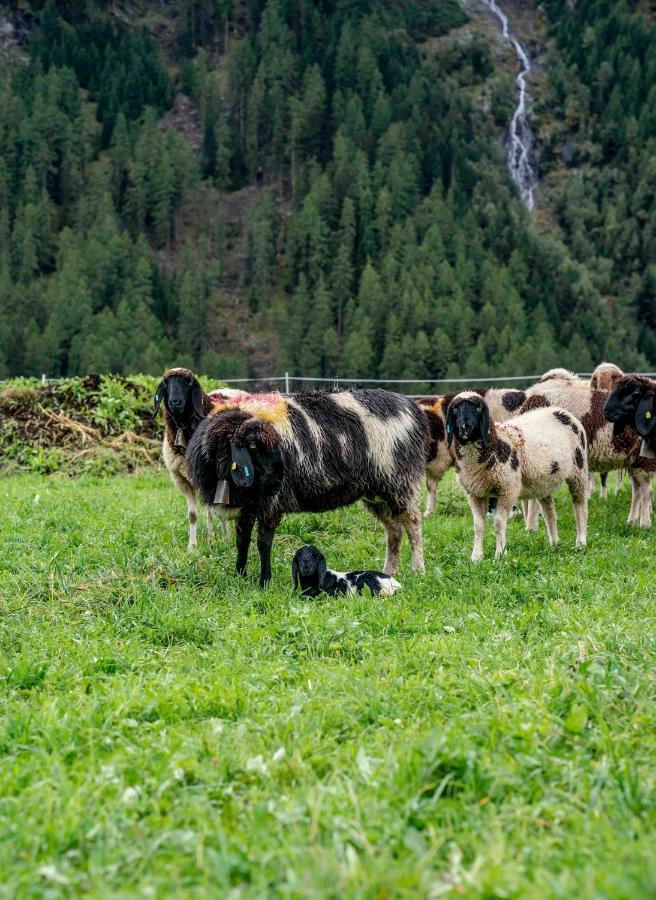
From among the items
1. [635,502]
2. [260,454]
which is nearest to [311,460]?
[260,454]

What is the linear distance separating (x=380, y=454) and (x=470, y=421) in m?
1.01

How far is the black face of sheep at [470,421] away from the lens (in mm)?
8008

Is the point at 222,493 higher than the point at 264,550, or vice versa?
the point at 222,493

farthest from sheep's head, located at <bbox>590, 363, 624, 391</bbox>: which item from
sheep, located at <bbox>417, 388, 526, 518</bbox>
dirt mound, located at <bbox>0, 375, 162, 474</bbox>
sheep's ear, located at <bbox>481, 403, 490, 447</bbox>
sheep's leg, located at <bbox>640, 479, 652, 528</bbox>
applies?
dirt mound, located at <bbox>0, 375, 162, 474</bbox>

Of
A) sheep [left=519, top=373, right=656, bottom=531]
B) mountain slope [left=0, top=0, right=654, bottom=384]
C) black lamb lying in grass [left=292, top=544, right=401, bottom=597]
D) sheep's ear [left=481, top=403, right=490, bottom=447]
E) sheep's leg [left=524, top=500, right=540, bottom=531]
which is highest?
mountain slope [left=0, top=0, right=654, bottom=384]

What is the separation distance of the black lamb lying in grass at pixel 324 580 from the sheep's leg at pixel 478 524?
142 cm

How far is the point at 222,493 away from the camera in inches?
267

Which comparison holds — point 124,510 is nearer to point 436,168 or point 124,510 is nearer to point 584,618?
point 584,618

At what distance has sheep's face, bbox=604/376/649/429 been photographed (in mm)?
9172


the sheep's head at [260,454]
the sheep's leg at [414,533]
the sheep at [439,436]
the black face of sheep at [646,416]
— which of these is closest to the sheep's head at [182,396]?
the sheep's head at [260,454]

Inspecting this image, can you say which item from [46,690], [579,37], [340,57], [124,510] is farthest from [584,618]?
[579,37]

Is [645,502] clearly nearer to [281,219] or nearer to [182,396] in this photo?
[182,396]

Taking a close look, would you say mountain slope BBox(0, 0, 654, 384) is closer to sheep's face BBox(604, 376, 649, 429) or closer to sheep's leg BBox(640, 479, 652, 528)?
sheep's leg BBox(640, 479, 652, 528)

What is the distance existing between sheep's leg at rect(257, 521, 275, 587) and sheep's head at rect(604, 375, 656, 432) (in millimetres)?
4356
